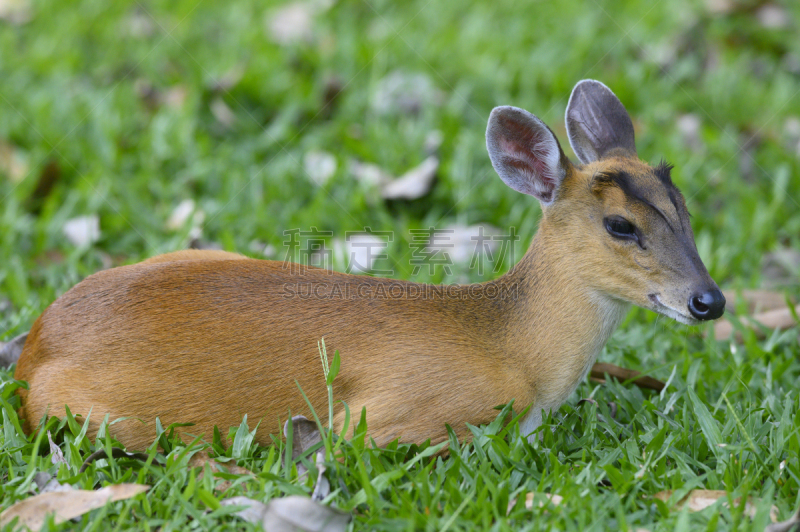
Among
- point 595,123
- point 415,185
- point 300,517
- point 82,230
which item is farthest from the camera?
point 415,185

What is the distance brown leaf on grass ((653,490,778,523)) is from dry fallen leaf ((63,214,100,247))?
3.77 meters

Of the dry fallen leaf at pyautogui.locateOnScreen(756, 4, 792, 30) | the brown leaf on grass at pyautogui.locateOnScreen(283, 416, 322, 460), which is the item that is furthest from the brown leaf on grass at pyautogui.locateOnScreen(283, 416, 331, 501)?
the dry fallen leaf at pyautogui.locateOnScreen(756, 4, 792, 30)

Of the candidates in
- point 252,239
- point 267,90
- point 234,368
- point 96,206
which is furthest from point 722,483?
point 267,90

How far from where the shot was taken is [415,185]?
18.3 ft

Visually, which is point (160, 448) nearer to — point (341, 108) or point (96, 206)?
point (96, 206)

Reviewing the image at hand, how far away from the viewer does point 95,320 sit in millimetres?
3418

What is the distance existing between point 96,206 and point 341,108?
2152 millimetres

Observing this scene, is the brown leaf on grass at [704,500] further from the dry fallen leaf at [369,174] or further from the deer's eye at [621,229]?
the dry fallen leaf at [369,174]

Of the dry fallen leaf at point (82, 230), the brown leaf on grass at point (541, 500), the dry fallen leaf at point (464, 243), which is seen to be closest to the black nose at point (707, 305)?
the brown leaf on grass at point (541, 500)

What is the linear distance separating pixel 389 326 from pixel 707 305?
128cm

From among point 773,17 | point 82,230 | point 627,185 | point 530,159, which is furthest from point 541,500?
point 773,17

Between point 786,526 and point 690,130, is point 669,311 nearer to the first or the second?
point 786,526

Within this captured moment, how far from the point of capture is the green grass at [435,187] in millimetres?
3021

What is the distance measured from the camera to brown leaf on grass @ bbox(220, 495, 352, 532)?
2.73 metres
